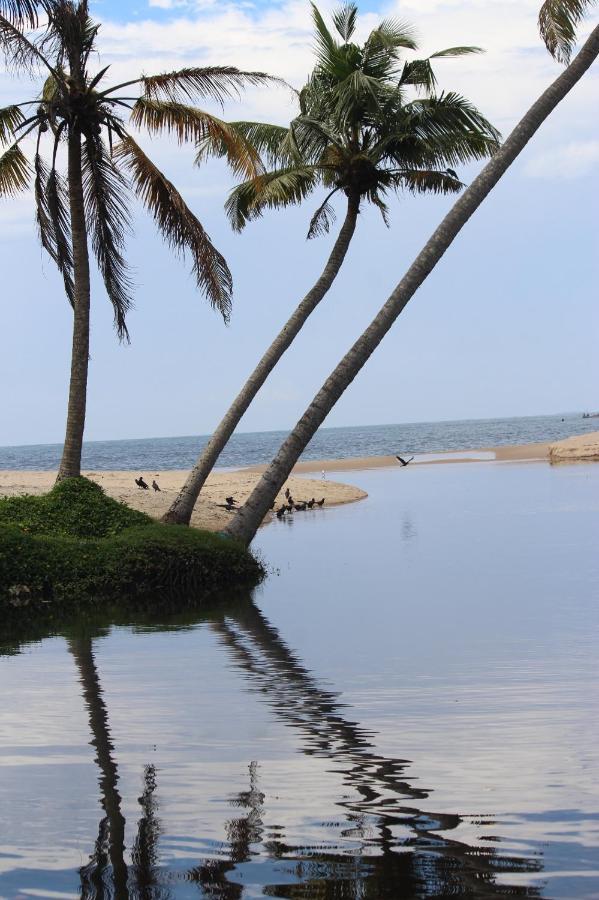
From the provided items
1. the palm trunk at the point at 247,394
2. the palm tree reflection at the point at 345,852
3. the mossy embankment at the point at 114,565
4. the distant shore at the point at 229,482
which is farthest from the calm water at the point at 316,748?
the distant shore at the point at 229,482

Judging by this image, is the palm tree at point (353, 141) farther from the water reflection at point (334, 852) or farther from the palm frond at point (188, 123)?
the water reflection at point (334, 852)

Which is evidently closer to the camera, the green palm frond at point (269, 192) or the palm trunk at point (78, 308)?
the palm trunk at point (78, 308)

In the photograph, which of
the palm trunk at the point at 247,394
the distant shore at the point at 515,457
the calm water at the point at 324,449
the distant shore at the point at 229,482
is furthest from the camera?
the calm water at the point at 324,449

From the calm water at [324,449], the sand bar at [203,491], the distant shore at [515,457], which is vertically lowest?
the sand bar at [203,491]

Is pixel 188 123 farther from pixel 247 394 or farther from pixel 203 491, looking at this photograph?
pixel 203 491

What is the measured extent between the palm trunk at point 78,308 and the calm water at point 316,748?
4.73 m

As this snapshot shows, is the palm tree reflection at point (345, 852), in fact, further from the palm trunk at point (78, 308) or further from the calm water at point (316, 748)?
the palm trunk at point (78, 308)

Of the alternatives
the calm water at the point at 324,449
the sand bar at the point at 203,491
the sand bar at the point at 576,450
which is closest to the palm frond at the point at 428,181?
the sand bar at the point at 203,491

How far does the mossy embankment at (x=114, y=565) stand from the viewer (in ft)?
43.8

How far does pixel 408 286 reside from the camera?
15.1m

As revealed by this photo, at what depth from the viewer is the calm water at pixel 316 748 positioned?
4.54 m

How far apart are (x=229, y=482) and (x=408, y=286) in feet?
69.5

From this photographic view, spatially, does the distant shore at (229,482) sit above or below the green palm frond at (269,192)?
below

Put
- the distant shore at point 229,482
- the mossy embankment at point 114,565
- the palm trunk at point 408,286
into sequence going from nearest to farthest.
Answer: the mossy embankment at point 114,565
the palm trunk at point 408,286
the distant shore at point 229,482
